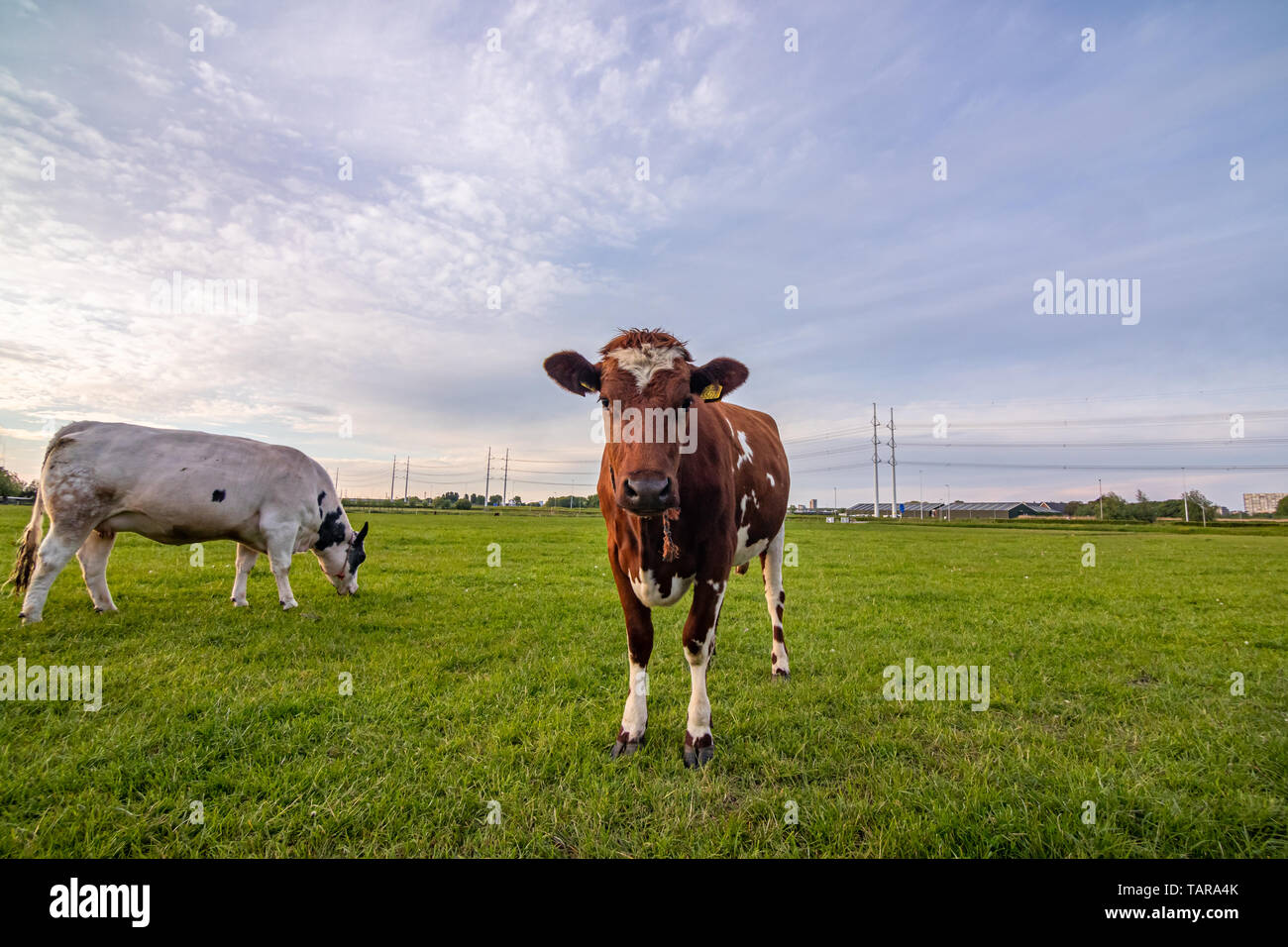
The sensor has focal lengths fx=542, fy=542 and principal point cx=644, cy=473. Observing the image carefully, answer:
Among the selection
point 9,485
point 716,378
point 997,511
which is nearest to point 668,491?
point 716,378

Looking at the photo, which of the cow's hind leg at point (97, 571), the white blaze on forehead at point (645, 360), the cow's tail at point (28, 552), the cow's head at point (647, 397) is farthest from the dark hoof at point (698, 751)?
the cow's tail at point (28, 552)

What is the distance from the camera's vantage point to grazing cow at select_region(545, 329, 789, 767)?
3.48m

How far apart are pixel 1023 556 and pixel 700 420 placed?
21.3 metres

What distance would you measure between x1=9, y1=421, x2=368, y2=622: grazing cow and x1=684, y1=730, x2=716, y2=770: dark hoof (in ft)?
23.6

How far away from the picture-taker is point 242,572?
27.7ft

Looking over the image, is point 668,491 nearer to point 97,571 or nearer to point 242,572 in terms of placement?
point 242,572

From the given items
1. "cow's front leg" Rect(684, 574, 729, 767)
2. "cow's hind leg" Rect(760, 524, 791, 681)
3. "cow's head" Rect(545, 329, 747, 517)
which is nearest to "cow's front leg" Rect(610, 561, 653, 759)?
"cow's front leg" Rect(684, 574, 729, 767)

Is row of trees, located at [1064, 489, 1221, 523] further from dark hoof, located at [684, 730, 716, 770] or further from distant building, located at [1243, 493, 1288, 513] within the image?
dark hoof, located at [684, 730, 716, 770]

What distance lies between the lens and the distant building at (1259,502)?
105 metres

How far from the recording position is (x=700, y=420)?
4.42 metres

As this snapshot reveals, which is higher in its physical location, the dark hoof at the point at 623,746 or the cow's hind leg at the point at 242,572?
the cow's hind leg at the point at 242,572

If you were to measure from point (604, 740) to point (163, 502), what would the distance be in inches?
290

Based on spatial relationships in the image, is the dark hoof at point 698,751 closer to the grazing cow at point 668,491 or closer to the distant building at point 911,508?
the grazing cow at point 668,491
